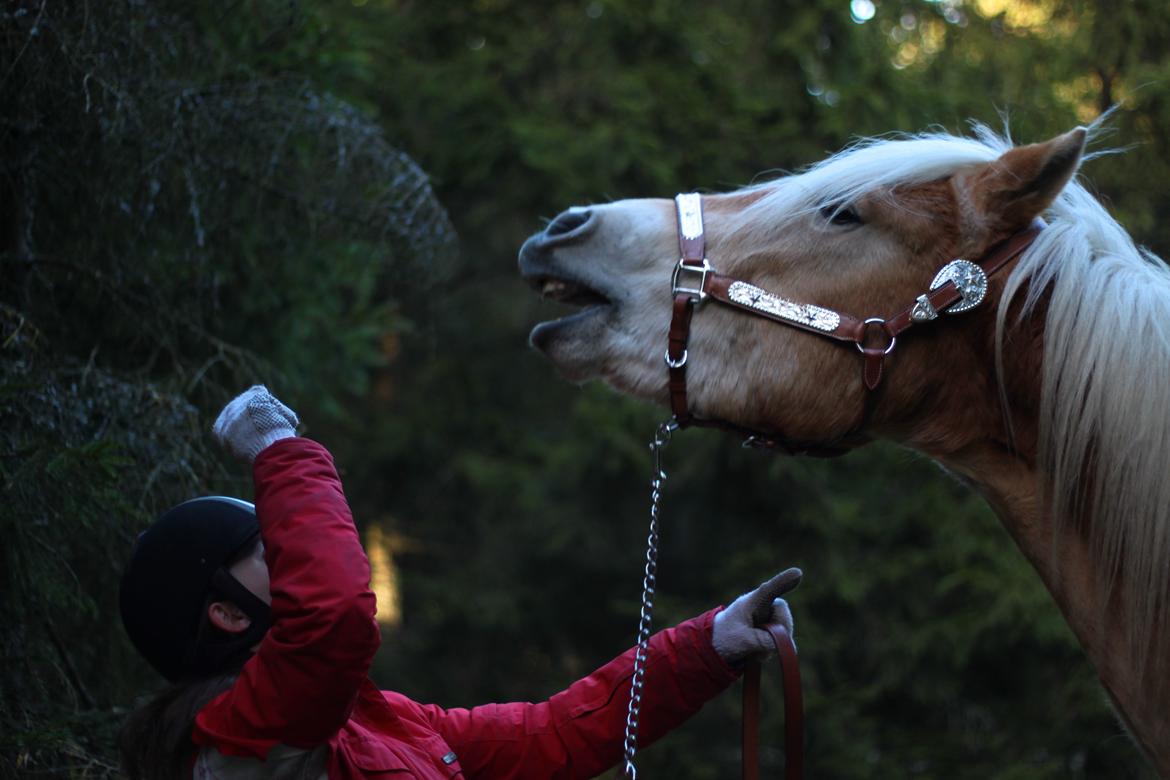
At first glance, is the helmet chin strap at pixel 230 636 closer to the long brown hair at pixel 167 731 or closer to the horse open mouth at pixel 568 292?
the long brown hair at pixel 167 731

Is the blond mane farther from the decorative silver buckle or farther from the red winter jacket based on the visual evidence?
the red winter jacket

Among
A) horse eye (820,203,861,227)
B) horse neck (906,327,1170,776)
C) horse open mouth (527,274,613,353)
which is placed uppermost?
horse eye (820,203,861,227)

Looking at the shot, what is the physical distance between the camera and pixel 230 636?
215 cm

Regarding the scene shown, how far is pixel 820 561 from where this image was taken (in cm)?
659

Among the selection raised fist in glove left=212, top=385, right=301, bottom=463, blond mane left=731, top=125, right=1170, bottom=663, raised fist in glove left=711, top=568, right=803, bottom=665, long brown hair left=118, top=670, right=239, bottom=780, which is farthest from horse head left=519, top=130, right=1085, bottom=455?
long brown hair left=118, top=670, right=239, bottom=780

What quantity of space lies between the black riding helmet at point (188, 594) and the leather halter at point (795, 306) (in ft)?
3.25

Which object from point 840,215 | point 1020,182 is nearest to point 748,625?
point 840,215

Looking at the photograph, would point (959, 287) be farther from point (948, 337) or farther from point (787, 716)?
point (787, 716)

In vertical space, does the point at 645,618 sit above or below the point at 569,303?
below

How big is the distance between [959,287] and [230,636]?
5.43 feet

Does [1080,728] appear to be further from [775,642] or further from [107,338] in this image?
[107,338]

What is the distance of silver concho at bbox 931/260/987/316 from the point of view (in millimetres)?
2066

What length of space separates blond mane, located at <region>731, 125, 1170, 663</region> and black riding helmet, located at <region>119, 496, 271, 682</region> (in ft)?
5.33

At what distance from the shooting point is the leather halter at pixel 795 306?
2.08 m
